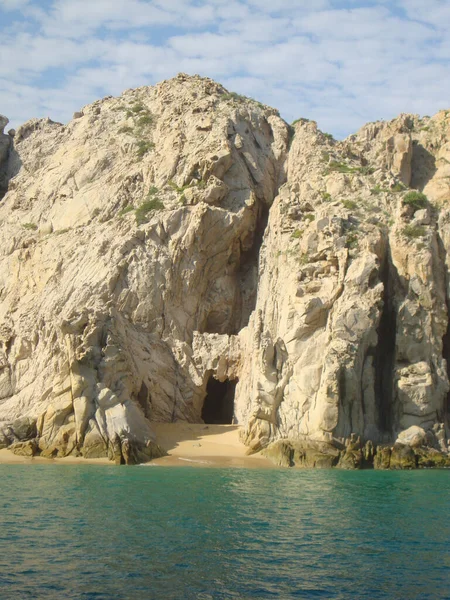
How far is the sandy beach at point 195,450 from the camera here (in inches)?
1420

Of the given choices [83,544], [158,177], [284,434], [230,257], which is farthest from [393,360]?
[83,544]

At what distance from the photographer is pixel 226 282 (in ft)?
167

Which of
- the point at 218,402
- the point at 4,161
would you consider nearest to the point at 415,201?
the point at 218,402

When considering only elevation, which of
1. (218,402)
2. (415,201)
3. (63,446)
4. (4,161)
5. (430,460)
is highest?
(4,161)

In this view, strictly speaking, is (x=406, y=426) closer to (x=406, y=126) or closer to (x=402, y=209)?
(x=402, y=209)

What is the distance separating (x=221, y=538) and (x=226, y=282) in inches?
1304

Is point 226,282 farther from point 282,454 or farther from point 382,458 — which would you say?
point 382,458

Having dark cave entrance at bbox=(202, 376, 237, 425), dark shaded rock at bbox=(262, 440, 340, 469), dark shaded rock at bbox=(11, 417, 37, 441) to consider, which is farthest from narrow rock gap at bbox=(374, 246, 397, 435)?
dark shaded rock at bbox=(11, 417, 37, 441)

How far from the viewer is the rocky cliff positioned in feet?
124

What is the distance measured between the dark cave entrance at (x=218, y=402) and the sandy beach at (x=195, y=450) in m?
5.97

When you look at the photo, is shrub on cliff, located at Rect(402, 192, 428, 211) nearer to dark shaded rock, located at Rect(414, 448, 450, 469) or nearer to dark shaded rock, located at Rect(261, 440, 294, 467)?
dark shaded rock, located at Rect(414, 448, 450, 469)

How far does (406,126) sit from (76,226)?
25.6m

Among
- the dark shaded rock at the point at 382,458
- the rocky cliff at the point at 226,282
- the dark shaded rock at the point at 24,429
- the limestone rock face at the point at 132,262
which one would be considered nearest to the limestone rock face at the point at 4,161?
the rocky cliff at the point at 226,282

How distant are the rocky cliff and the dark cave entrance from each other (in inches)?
6.0
